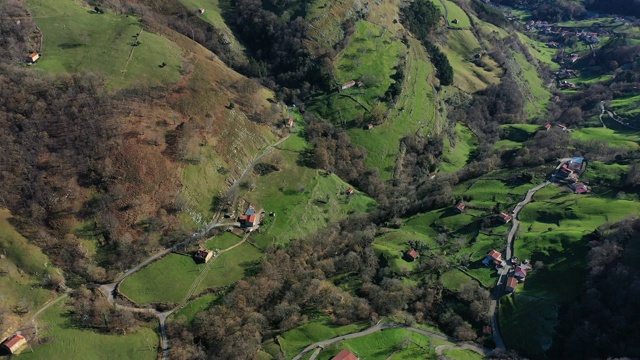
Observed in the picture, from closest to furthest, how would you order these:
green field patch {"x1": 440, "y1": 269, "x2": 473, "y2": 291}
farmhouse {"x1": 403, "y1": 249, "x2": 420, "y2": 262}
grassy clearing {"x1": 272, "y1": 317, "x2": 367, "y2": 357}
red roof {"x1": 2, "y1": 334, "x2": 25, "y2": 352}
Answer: red roof {"x1": 2, "y1": 334, "x2": 25, "y2": 352}
grassy clearing {"x1": 272, "y1": 317, "x2": 367, "y2": 357}
green field patch {"x1": 440, "y1": 269, "x2": 473, "y2": 291}
farmhouse {"x1": 403, "y1": 249, "x2": 420, "y2": 262}

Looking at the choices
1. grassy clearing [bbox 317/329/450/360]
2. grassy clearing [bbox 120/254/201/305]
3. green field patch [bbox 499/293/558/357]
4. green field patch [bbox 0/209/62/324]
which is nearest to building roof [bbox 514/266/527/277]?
green field patch [bbox 499/293/558/357]

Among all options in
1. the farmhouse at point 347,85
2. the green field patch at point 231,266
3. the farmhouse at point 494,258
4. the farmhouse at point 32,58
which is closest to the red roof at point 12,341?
the green field patch at point 231,266

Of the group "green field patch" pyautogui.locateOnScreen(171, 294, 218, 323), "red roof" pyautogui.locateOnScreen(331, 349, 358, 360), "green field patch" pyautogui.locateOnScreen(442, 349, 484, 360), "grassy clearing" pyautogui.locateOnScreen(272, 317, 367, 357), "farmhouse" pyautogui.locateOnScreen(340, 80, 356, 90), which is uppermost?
"farmhouse" pyautogui.locateOnScreen(340, 80, 356, 90)

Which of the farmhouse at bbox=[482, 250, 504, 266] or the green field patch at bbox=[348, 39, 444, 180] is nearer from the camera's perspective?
the farmhouse at bbox=[482, 250, 504, 266]

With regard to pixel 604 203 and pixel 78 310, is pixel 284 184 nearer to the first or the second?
pixel 78 310

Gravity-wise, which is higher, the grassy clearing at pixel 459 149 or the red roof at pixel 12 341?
the grassy clearing at pixel 459 149

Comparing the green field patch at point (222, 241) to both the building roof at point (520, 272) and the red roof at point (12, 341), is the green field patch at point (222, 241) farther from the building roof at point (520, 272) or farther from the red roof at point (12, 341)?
the building roof at point (520, 272)

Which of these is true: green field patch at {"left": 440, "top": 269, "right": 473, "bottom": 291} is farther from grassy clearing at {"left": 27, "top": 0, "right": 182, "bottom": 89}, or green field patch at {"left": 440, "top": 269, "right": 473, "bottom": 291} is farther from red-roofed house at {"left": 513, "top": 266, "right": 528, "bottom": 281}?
grassy clearing at {"left": 27, "top": 0, "right": 182, "bottom": 89}
